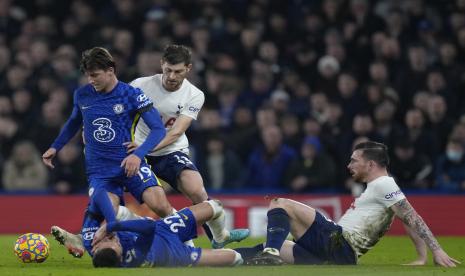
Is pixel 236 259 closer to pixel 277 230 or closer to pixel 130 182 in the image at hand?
pixel 277 230

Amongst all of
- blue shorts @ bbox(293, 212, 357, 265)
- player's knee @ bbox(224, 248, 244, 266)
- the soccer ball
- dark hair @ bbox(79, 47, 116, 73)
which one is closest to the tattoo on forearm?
blue shorts @ bbox(293, 212, 357, 265)

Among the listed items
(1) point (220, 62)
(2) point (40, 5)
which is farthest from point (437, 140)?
(2) point (40, 5)

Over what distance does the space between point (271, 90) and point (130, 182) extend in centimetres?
722

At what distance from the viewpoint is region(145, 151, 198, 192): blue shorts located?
11070mm

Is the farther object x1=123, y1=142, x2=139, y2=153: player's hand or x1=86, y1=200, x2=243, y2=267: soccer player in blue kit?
x1=123, y1=142, x2=139, y2=153: player's hand

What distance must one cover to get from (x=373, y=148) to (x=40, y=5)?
10.9 m

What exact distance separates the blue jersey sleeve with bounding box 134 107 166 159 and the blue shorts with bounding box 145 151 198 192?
0.89 metres

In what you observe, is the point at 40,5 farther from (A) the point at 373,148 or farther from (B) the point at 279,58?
(A) the point at 373,148

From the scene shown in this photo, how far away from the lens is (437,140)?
618 inches

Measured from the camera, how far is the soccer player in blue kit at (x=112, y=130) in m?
Result: 10.1

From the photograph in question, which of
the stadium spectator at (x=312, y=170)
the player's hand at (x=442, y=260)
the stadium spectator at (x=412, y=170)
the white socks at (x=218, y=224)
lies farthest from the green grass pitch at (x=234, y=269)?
the stadium spectator at (x=312, y=170)

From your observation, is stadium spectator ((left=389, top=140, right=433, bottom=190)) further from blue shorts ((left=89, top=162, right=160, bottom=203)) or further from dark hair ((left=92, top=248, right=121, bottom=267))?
dark hair ((left=92, top=248, right=121, bottom=267))

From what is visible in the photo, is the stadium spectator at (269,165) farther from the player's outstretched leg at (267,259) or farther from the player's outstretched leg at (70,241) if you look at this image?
the player's outstretched leg at (267,259)

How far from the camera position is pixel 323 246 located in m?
9.88
